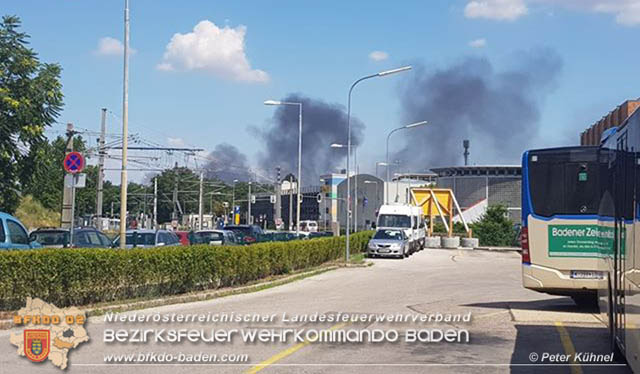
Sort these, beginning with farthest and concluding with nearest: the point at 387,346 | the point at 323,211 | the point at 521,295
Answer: the point at 323,211 → the point at 521,295 → the point at 387,346

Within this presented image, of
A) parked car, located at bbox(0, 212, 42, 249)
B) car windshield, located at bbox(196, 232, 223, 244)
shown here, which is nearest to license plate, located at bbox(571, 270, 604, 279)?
parked car, located at bbox(0, 212, 42, 249)

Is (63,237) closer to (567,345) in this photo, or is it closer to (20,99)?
(20,99)

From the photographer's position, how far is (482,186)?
109 metres

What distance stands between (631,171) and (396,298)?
437 inches

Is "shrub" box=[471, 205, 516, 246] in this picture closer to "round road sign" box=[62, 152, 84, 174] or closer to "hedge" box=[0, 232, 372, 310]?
"hedge" box=[0, 232, 372, 310]

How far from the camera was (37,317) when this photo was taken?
13836 millimetres

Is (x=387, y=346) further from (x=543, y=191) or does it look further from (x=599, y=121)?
(x=599, y=121)

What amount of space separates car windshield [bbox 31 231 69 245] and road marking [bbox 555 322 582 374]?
16264 mm

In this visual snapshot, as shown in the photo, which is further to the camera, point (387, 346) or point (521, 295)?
point (521, 295)

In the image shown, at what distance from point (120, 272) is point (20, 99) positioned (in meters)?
15.6

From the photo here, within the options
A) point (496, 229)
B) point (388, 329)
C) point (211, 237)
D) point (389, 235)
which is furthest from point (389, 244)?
point (496, 229)

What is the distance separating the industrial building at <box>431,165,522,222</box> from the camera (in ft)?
341

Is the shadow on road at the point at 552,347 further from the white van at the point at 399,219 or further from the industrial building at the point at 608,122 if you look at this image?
the white van at the point at 399,219

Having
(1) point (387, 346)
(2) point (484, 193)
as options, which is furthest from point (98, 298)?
(2) point (484, 193)
